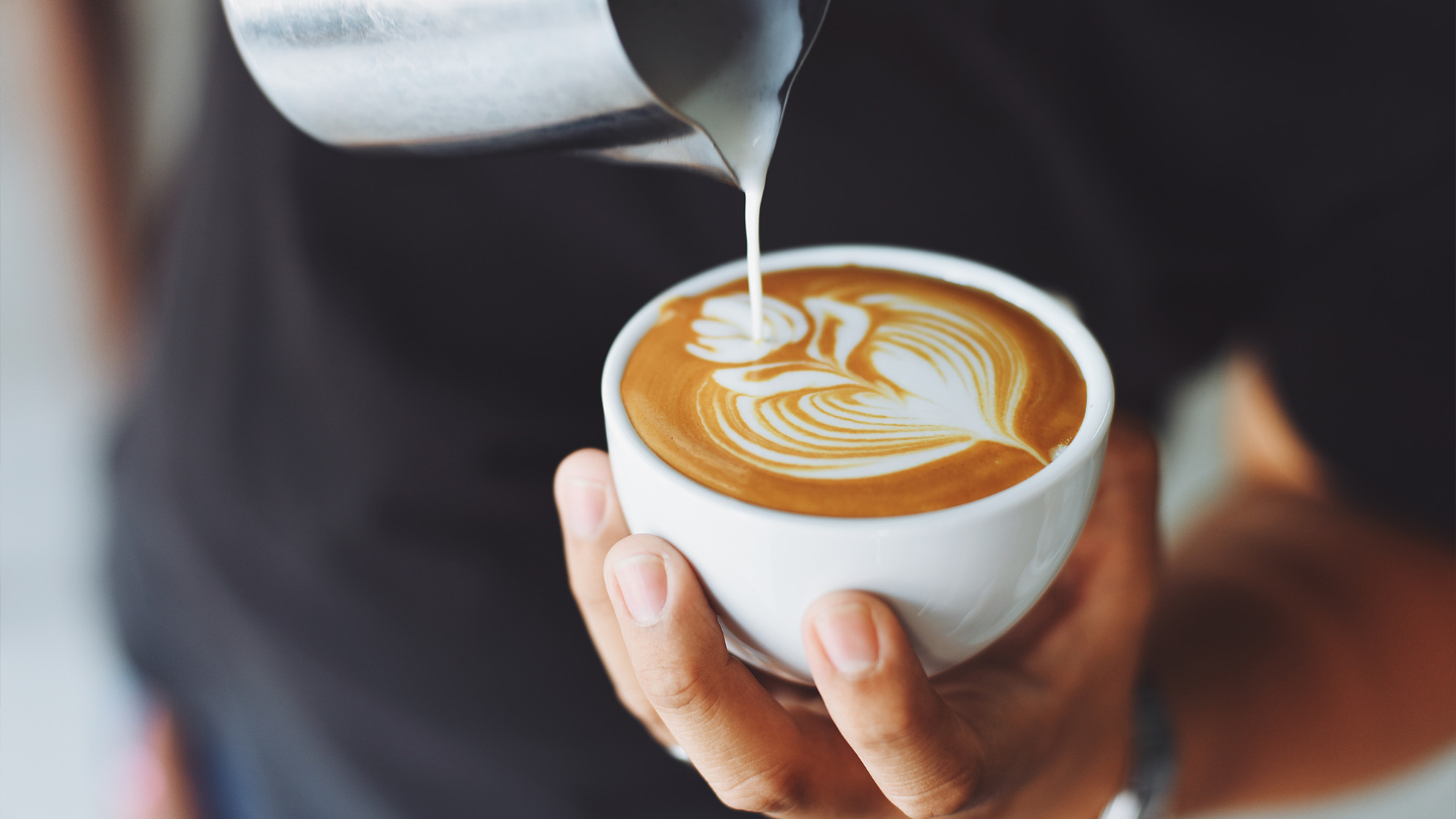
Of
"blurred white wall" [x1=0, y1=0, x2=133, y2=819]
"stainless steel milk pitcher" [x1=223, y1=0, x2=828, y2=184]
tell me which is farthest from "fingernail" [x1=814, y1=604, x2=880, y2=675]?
"blurred white wall" [x1=0, y1=0, x2=133, y2=819]

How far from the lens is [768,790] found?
64 centimetres

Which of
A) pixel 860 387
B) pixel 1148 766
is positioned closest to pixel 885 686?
pixel 860 387

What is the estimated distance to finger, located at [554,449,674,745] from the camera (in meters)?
0.68

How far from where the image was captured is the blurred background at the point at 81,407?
1672 millimetres

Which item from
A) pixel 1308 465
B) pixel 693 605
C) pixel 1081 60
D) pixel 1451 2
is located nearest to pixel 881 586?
pixel 693 605

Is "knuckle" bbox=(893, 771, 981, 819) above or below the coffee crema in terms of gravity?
below

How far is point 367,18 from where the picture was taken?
0.53 metres

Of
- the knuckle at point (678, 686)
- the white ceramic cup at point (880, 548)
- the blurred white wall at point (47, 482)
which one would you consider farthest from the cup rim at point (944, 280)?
the blurred white wall at point (47, 482)

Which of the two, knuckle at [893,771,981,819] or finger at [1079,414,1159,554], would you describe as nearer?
knuckle at [893,771,981,819]

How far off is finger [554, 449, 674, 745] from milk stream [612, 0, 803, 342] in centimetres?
21

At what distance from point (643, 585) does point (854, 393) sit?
21cm

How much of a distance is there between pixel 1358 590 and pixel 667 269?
2.96 ft

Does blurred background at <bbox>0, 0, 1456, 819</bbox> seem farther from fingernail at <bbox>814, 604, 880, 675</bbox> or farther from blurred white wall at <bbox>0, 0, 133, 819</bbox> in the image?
fingernail at <bbox>814, 604, 880, 675</bbox>

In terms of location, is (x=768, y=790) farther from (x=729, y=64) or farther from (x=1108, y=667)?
(x=729, y=64)
